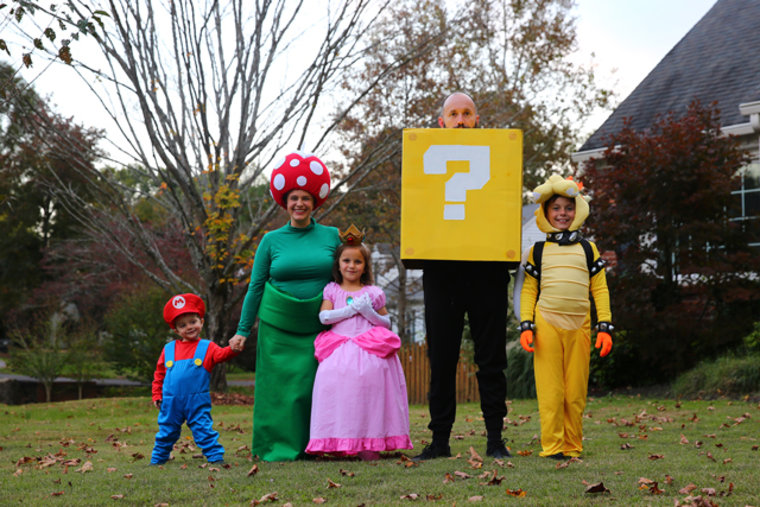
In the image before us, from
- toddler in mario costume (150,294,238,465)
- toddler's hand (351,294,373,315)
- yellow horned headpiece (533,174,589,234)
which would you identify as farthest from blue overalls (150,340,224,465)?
yellow horned headpiece (533,174,589,234)

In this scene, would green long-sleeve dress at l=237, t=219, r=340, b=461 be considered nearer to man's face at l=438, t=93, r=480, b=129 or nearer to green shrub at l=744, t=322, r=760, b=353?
man's face at l=438, t=93, r=480, b=129

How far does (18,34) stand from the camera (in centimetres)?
1090

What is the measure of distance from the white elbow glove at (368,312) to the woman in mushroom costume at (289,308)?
1.01 feet

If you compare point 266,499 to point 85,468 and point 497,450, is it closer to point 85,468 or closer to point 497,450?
point 497,450

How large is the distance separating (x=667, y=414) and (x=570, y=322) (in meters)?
3.96

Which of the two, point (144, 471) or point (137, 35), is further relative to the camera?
point (137, 35)

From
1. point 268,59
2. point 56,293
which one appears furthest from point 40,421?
point 56,293

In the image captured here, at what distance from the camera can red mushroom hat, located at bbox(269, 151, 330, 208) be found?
5895 mm

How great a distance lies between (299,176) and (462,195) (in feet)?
4.37

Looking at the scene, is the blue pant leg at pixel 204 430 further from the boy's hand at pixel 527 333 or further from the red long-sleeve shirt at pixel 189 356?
the boy's hand at pixel 527 333

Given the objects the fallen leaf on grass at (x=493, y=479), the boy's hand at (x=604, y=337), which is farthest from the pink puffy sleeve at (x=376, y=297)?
the fallen leaf on grass at (x=493, y=479)

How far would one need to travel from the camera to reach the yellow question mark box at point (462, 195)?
5137mm

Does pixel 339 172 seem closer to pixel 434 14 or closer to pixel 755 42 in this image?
pixel 434 14

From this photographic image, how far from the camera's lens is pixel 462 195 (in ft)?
17.0
